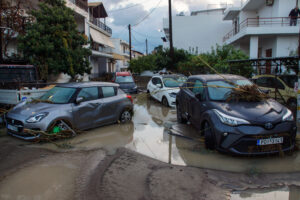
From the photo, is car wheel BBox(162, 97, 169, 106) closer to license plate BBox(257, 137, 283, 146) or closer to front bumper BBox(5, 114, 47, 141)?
front bumper BBox(5, 114, 47, 141)

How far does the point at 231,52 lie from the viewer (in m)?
16.9

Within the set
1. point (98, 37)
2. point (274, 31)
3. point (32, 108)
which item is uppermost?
point (98, 37)

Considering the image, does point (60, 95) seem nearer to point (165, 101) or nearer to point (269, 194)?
point (269, 194)

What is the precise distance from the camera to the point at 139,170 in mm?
4348

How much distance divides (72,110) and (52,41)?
8.87 m

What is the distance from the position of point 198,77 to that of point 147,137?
7.56ft

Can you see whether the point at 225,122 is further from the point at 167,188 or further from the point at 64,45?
the point at 64,45

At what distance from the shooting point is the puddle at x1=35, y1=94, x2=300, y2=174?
4.52 metres

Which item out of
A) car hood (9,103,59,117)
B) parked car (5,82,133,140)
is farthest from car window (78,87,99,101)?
car hood (9,103,59,117)

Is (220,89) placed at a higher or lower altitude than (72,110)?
higher

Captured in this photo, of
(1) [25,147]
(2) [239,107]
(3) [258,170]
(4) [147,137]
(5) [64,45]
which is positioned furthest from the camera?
(5) [64,45]

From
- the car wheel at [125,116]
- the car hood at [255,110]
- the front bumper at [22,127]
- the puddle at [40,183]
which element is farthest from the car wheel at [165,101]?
the puddle at [40,183]

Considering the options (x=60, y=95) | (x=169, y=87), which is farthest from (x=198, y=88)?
(x=169, y=87)

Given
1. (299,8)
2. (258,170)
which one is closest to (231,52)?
(299,8)
